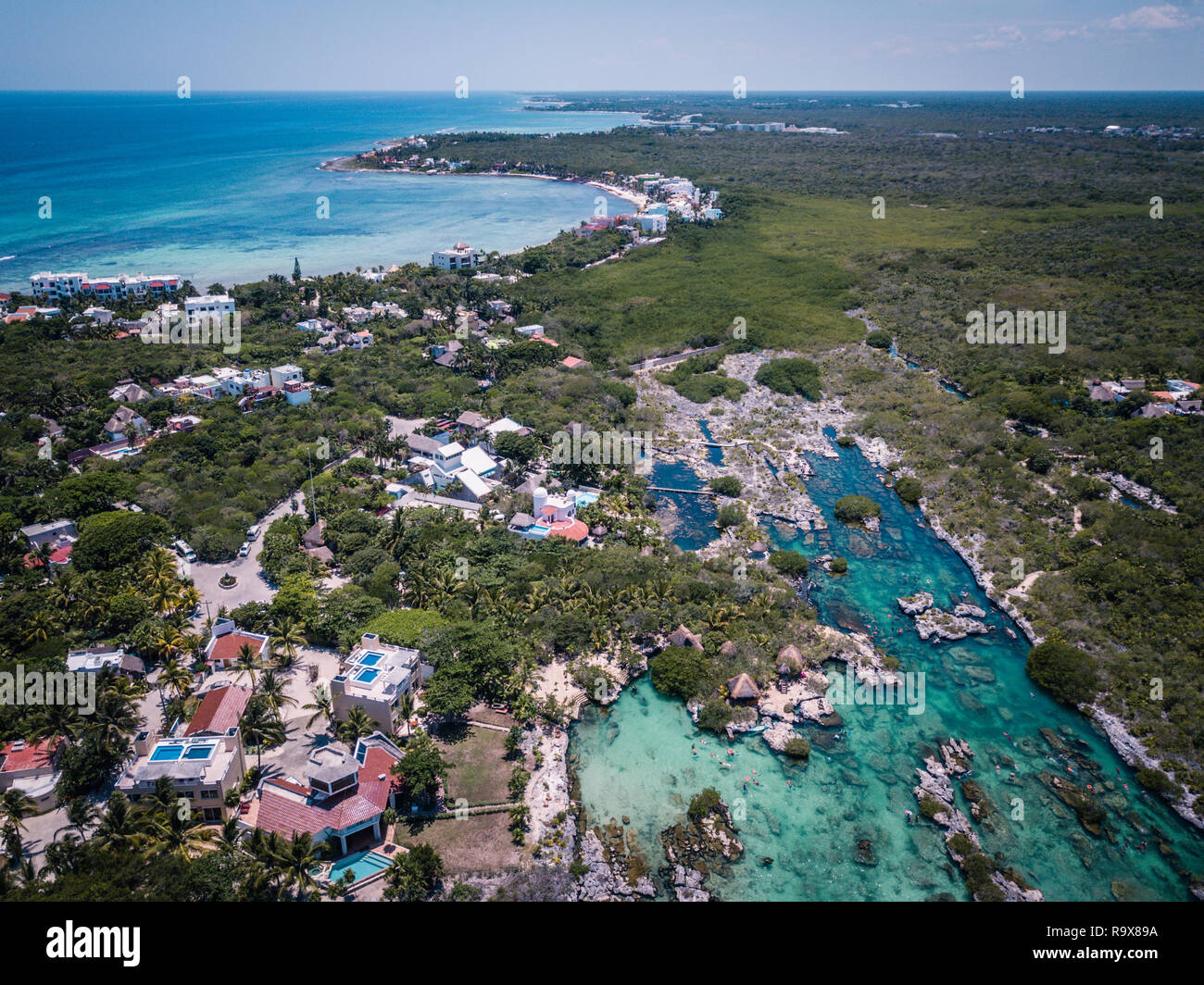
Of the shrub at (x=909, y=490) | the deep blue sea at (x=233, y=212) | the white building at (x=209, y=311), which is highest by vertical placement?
the deep blue sea at (x=233, y=212)

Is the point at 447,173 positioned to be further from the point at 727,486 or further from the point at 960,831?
the point at 960,831

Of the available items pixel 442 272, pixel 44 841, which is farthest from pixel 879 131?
pixel 44 841

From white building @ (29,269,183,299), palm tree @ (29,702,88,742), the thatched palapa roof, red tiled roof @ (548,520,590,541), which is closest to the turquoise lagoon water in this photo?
the thatched palapa roof

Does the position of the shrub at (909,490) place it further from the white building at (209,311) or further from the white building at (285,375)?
the white building at (209,311)

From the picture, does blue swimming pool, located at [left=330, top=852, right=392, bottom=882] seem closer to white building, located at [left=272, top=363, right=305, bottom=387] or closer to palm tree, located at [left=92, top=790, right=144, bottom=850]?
palm tree, located at [left=92, top=790, right=144, bottom=850]

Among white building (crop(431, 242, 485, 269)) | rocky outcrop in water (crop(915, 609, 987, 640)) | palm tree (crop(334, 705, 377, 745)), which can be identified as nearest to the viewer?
palm tree (crop(334, 705, 377, 745))

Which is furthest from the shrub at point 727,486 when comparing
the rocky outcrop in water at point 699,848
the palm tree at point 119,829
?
the palm tree at point 119,829
